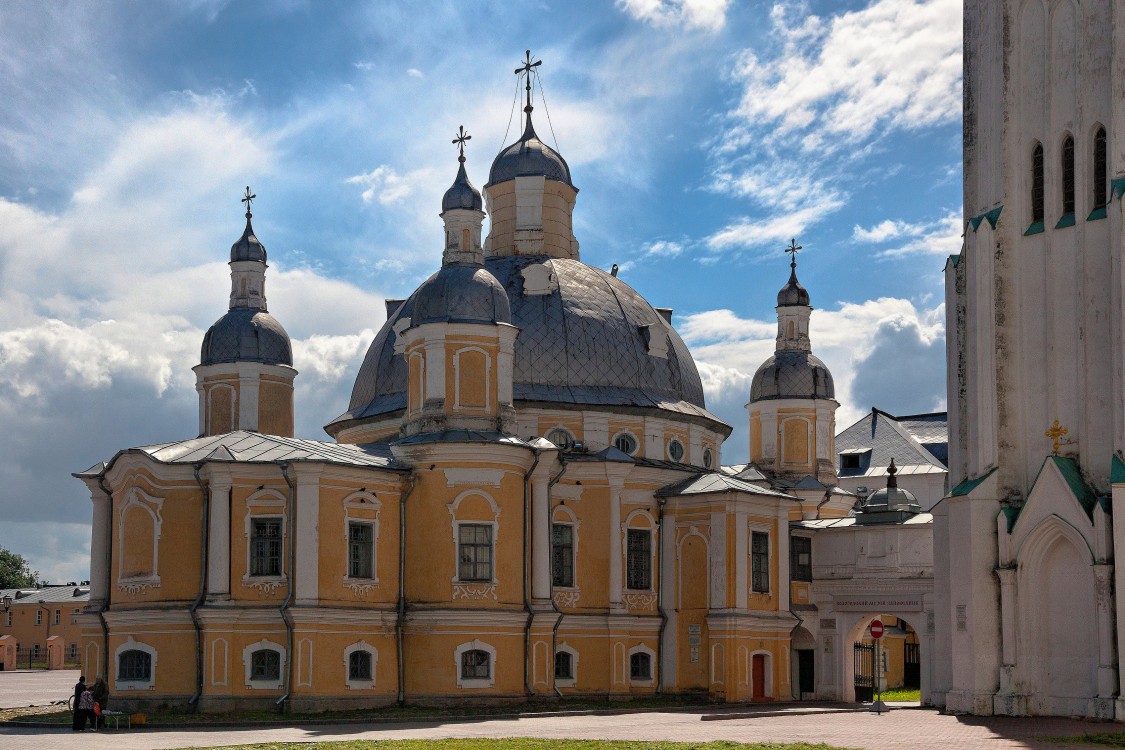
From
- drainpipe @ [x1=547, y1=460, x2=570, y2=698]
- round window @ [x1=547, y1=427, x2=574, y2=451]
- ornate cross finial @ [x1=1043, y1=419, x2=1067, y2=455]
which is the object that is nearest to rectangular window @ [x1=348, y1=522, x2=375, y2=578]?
drainpipe @ [x1=547, y1=460, x2=570, y2=698]

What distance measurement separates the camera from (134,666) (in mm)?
35875

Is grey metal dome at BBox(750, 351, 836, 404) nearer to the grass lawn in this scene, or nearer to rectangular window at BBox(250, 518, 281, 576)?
rectangular window at BBox(250, 518, 281, 576)

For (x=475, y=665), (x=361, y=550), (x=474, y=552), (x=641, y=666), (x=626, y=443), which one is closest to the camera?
(x=361, y=550)

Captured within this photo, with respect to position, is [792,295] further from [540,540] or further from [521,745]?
[521,745]

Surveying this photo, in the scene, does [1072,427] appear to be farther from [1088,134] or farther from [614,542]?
[614,542]

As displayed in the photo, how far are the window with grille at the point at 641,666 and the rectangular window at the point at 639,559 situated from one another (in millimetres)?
1979

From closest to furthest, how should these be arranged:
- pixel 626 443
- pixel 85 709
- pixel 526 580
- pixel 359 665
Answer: pixel 85 709 < pixel 359 665 < pixel 526 580 < pixel 626 443

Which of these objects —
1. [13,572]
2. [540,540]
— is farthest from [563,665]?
[13,572]

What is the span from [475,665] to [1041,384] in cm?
1531

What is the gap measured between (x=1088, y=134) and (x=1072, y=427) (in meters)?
6.45

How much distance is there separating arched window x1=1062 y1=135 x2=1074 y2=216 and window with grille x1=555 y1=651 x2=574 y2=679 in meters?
17.9

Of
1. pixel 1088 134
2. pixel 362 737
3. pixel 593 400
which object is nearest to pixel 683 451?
pixel 593 400

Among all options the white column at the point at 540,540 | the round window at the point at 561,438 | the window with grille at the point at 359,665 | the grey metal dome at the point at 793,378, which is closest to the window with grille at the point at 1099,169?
the white column at the point at 540,540

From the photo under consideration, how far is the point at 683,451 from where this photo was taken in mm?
46781
